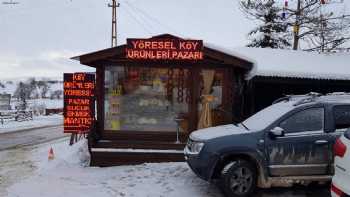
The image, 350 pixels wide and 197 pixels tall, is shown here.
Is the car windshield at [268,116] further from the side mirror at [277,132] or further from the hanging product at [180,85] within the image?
the hanging product at [180,85]

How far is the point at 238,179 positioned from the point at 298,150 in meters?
1.22

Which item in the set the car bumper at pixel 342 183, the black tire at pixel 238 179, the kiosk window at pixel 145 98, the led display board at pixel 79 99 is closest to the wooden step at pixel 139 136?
the kiosk window at pixel 145 98

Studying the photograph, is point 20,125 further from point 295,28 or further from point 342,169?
point 342,169

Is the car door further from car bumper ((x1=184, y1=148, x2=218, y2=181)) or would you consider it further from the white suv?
the white suv

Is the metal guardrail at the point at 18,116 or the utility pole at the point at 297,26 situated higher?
the utility pole at the point at 297,26

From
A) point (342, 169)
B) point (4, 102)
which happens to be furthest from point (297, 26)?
point (4, 102)

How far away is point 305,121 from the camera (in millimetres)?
8820

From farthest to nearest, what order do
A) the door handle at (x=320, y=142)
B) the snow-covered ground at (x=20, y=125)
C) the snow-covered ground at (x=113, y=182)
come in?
the snow-covered ground at (x=20, y=125), the snow-covered ground at (x=113, y=182), the door handle at (x=320, y=142)

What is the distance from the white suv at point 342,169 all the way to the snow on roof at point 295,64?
6683mm

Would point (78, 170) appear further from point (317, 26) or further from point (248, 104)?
point (317, 26)

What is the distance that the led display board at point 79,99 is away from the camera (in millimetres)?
14773

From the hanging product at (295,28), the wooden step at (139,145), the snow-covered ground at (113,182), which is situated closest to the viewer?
the snow-covered ground at (113,182)

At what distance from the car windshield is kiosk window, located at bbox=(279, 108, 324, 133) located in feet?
0.62

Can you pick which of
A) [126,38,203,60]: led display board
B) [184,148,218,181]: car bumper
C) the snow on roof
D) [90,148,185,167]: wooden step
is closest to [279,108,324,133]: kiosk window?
[184,148,218,181]: car bumper
